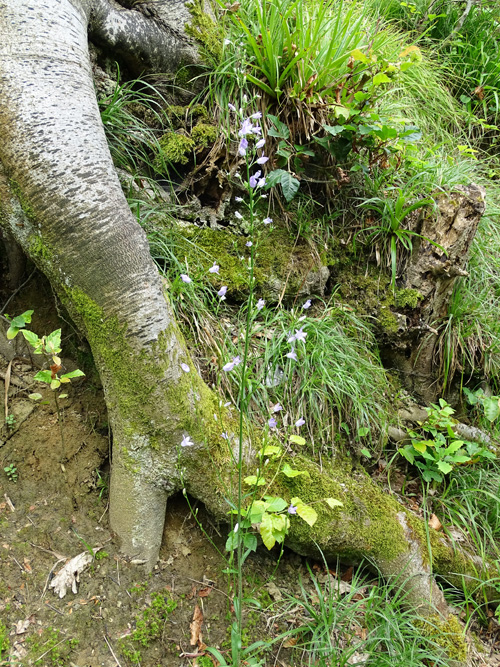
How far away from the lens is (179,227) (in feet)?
7.95

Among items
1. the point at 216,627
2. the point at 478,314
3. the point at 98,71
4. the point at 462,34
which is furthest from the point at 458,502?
the point at 462,34

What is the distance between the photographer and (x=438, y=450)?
250cm

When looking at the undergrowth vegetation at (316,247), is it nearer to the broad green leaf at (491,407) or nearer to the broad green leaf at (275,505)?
the broad green leaf at (491,407)

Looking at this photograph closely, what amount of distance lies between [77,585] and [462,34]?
19.6 ft

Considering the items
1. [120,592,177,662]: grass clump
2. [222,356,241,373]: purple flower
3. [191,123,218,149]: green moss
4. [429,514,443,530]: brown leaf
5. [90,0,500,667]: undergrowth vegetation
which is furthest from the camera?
[191,123,218,149]: green moss

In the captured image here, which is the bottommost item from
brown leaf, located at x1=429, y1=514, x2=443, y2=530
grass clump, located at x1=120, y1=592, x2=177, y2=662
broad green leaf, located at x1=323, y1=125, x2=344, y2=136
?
grass clump, located at x1=120, y1=592, x2=177, y2=662

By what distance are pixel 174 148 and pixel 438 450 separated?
7.39 feet

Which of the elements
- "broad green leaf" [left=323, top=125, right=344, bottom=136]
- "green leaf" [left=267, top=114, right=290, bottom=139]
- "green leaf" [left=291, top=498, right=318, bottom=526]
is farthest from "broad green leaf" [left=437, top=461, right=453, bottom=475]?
"green leaf" [left=267, top=114, right=290, bottom=139]

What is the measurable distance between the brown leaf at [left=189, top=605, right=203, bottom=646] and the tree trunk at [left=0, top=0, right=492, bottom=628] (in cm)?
26

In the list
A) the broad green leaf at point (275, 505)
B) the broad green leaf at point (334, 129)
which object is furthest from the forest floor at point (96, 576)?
the broad green leaf at point (334, 129)

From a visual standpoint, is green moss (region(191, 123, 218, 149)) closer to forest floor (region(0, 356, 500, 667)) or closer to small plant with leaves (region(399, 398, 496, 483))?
forest floor (region(0, 356, 500, 667))

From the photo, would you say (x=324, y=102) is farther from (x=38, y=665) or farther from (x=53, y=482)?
(x=38, y=665)

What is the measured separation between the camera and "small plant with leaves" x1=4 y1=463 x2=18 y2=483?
185cm

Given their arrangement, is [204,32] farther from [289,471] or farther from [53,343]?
[289,471]
